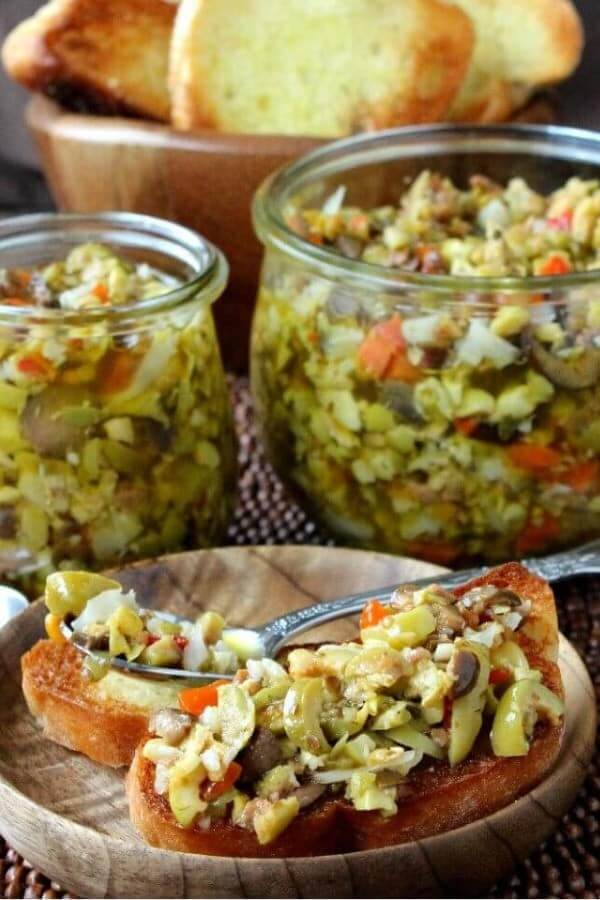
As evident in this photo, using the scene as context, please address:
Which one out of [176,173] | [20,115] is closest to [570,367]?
[176,173]

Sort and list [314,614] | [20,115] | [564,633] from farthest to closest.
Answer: [20,115]
[564,633]
[314,614]

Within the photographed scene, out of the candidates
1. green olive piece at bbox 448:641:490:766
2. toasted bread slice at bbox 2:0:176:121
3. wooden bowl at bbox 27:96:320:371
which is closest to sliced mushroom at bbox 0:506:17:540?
green olive piece at bbox 448:641:490:766

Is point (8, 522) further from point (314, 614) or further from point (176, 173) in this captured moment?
point (176, 173)

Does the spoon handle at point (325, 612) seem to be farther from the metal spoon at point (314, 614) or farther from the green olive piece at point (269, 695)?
the green olive piece at point (269, 695)

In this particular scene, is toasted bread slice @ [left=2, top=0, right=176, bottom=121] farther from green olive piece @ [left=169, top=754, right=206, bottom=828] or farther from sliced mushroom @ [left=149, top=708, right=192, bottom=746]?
green olive piece @ [left=169, top=754, right=206, bottom=828]

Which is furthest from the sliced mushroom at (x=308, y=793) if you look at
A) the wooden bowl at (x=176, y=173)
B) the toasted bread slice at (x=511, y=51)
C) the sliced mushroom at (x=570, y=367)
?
the toasted bread slice at (x=511, y=51)

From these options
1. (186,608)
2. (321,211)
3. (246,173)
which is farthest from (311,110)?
(186,608)
